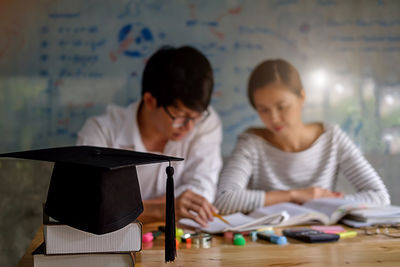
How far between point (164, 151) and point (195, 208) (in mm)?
677

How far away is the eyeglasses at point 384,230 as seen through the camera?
48.2 inches

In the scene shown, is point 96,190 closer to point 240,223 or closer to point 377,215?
point 240,223

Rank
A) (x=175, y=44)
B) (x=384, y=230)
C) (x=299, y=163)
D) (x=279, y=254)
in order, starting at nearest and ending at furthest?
(x=279, y=254), (x=384, y=230), (x=299, y=163), (x=175, y=44)

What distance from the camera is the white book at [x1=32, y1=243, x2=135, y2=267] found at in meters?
0.82

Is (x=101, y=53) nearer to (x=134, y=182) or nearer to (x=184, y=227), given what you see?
(x=184, y=227)

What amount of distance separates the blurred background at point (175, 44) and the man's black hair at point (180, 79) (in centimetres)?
24

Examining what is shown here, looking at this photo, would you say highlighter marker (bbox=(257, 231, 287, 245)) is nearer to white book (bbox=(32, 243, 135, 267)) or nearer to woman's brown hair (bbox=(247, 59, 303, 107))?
white book (bbox=(32, 243, 135, 267))

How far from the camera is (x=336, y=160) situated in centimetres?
220

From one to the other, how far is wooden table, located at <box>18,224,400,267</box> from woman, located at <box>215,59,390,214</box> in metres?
0.89

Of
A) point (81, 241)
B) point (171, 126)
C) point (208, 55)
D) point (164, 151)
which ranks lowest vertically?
point (81, 241)

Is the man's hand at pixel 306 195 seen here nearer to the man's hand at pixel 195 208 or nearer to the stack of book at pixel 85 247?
the man's hand at pixel 195 208

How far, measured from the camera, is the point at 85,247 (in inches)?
32.2

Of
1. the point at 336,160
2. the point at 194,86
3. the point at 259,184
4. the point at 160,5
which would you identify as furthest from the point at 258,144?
the point at 160,5

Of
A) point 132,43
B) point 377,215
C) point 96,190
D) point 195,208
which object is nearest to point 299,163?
point 377,215
